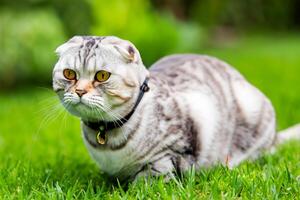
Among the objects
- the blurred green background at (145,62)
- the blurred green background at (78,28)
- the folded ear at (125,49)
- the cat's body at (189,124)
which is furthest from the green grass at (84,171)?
the blurred green background at (78,28)

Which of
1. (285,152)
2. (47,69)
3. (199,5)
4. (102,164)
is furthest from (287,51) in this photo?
(102,164)

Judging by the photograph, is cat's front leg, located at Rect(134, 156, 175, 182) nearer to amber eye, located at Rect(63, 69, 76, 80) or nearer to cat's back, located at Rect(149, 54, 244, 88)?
cat's back, located at Rect(149, 54, 244, 88)

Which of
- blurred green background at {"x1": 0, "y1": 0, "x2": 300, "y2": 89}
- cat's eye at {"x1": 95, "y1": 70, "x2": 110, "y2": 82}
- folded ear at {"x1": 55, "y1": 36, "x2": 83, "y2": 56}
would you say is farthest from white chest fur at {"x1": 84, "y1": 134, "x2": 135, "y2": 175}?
blurred green background at {"x1": 0, "y1": 0, "x2": 300, "y2": 89}

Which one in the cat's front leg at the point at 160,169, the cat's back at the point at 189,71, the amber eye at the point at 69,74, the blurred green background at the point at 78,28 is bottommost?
the blurred green background at the point at 78,28

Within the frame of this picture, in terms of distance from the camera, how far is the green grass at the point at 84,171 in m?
3.06

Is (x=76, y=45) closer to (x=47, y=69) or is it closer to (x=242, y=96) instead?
(x=242, y=96)

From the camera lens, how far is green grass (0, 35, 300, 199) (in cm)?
306

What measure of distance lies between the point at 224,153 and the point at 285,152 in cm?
58

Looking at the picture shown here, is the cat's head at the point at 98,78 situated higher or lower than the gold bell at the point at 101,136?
higher

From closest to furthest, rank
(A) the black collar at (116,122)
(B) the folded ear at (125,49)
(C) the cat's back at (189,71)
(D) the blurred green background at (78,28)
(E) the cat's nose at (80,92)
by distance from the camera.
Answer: (E) the cat's nose at (80,92), (B) the folded ear at (125,49), (A) the black collar at (116,122), (C) the cat's back at (189,71), (D) the blurred green background at (78,28)

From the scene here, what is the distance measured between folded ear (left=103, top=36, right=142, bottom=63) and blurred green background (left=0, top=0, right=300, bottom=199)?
47 cm

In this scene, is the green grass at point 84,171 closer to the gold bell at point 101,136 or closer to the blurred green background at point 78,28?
the gold bell at point 101,136

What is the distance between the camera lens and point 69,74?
310 cm

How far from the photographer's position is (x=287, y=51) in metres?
12.7
